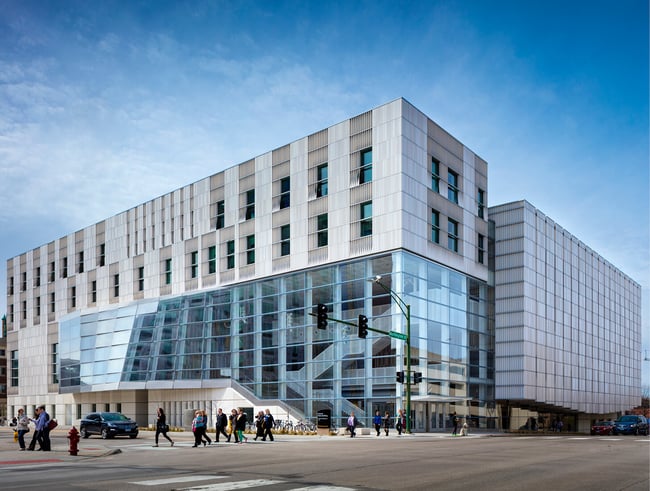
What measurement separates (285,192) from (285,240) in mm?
3880

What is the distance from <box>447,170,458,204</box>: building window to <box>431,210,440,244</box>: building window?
2.43 meters

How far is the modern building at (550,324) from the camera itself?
192ft

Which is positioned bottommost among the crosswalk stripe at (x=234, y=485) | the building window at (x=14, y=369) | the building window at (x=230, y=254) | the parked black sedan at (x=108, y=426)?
the building window at (x=14, y=369)

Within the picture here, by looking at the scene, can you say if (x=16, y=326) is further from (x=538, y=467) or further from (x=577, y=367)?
(x=538, y=467)

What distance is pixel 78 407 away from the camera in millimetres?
73000

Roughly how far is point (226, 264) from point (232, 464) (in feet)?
135

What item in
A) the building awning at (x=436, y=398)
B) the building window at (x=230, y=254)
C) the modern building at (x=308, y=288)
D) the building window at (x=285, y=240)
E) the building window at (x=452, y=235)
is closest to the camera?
the building awning at (x=436, y=398)

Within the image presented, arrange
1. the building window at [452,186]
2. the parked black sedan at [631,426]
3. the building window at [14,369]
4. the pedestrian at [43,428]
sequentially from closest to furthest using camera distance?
the pedestrian at [43,428], the parked black sedan at [631,426], the building window at [452,186], the building window at [14,369]

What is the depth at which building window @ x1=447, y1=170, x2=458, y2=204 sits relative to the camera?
2122 inches

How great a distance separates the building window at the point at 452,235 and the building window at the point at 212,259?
67.3ft

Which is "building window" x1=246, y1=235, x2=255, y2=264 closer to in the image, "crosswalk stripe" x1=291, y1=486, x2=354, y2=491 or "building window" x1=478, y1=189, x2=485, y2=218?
"building window" x1=478, y1=189, x2=485, y2=218

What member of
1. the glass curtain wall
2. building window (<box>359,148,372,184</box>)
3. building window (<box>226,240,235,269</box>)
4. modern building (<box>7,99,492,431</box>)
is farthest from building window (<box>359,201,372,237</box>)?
building window (<box>226,240,235,269</box>)

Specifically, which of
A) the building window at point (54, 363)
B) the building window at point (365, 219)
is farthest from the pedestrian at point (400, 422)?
the building window at point (54, 363)

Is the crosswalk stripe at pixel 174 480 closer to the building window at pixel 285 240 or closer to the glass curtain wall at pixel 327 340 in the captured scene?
the glass curtain wall at pixel 327 340
